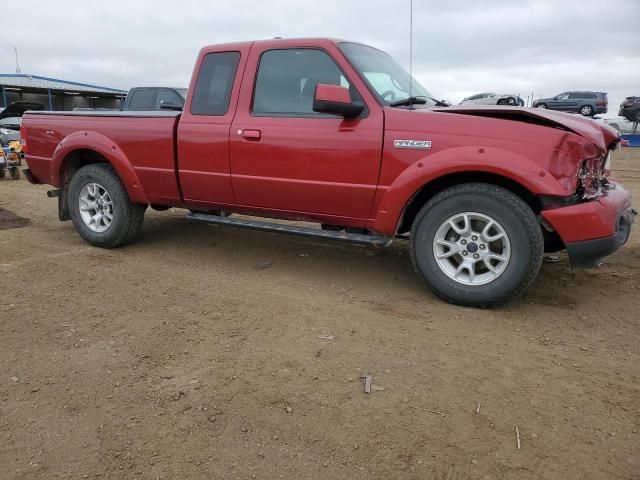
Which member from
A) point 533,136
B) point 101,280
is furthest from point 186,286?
point 533,136

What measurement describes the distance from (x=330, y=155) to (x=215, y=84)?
141 centimetres

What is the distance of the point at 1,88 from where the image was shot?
2909 centimetres

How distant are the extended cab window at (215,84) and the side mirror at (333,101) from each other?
43.5 inches

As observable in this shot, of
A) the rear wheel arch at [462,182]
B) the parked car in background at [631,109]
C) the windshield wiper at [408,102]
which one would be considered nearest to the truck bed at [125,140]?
the windshield wiper at [408,102]

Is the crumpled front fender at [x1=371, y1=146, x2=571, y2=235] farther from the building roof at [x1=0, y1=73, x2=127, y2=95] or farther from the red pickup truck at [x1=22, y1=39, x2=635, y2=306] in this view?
the building roof at [x1=0, y1=73, x2=127, y2=95]

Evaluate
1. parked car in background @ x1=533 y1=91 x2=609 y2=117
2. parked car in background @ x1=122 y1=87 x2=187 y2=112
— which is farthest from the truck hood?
parked car in background @ x1=533 y1=91 x2=609 y2=117

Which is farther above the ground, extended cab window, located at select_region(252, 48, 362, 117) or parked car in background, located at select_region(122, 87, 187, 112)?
parked car in background, located at select_region(122, 87, 187, 112)

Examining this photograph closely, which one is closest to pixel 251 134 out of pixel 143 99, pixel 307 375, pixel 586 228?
pixel 307 375

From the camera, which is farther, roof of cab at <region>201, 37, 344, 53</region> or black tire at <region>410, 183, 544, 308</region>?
roof of cab at <region>201, 37, 344, 53</region>

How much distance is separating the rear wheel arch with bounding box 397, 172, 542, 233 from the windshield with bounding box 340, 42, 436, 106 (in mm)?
734

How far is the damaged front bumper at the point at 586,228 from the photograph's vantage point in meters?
3.38

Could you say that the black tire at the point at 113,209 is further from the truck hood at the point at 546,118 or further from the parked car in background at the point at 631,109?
the parked car in background at the point at 631,109

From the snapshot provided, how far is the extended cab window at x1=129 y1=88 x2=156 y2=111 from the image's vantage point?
1137 centimetres

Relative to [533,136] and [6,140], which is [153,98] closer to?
[6,140]
